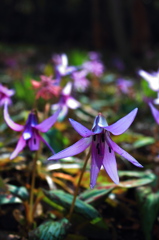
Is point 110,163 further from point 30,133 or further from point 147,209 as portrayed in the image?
point 147,209

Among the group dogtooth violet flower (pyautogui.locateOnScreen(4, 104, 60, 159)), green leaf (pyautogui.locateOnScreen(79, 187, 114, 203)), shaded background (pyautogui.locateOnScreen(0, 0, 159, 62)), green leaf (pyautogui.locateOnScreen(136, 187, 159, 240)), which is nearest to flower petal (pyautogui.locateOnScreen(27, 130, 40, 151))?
dogtooth violet flower (pyautogui.locateOnScreen(4, 104, 60, 159))

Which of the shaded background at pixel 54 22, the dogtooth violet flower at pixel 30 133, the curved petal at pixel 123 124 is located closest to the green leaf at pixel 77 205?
the dogtooth violet flower at pixel 30 133

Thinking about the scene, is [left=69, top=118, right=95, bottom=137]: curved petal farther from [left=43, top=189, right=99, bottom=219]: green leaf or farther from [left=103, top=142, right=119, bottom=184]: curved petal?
[left=43, top=189, right=99, bottom=219]: green leaf

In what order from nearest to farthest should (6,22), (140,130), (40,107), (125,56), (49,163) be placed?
(49,163) → (140,130) → (40,107) → (125,56) → (6,22)

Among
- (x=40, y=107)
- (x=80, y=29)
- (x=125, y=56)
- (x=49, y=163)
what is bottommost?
(x=49, y=163)

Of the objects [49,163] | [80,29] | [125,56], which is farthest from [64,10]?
[49,163]

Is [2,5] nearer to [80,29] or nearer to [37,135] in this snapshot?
[80,29]
